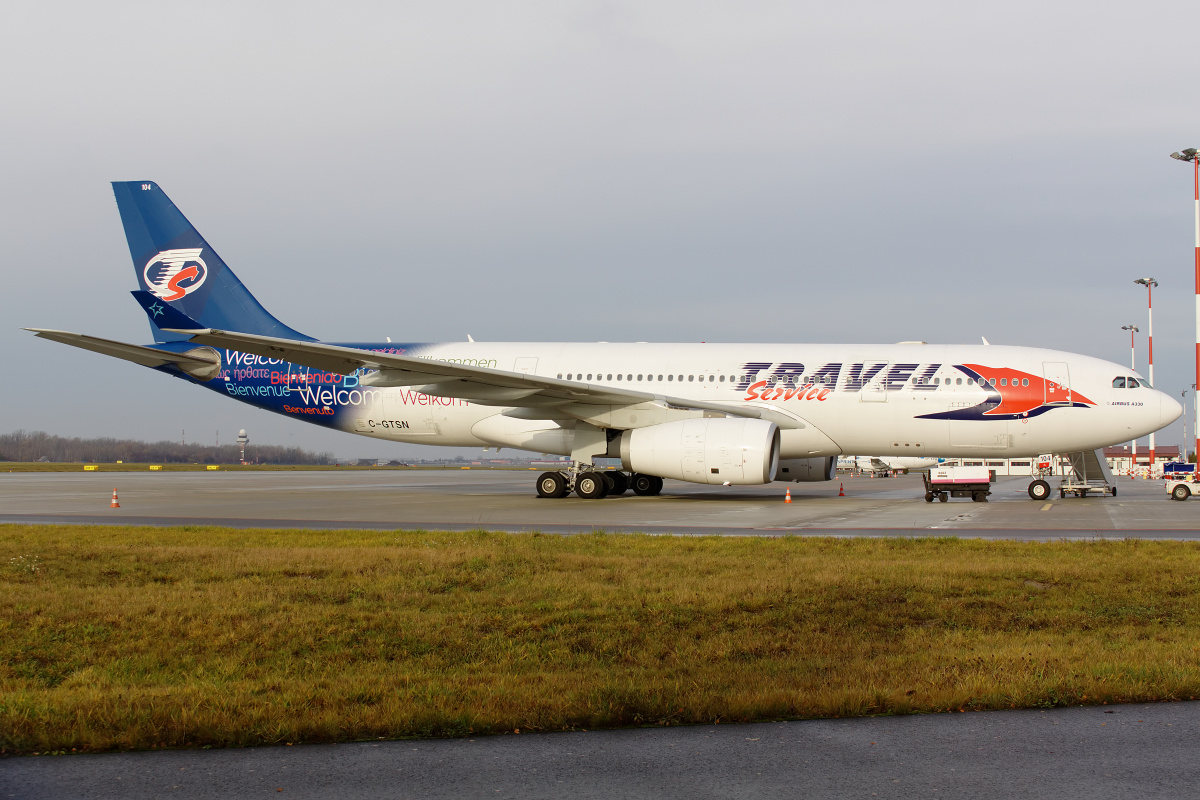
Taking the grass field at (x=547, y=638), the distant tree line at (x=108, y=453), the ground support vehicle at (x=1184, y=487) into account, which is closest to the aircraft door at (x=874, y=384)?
the ground support vehicle at (x=1184, y=487)

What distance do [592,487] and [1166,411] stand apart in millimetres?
12637

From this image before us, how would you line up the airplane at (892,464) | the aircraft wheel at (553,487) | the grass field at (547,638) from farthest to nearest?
1. the airplane at (892,464)
2. the aircraft wheel at (553,487)
3. the grass field at (547,638)

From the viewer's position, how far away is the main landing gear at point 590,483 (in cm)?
2198

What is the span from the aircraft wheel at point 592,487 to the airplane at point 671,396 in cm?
4

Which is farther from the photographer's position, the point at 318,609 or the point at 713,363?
the point at 713,363

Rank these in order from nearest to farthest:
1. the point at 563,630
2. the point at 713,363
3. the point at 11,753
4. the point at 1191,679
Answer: the point at 11,753, the point at 1191,679, the point at 563,630, the point at 713,363

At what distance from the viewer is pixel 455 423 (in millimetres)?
23781

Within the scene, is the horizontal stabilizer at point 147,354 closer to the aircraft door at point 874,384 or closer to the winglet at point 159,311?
the winglet at point 159,311

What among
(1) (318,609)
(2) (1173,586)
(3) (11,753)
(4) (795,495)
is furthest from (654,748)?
(4) (795,495)

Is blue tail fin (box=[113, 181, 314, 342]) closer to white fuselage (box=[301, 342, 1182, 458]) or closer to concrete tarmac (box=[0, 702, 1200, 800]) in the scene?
white fuselage (box=[301, 342, 1182, 458])

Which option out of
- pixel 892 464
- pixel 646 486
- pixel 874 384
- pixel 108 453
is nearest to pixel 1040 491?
pixel 874 384

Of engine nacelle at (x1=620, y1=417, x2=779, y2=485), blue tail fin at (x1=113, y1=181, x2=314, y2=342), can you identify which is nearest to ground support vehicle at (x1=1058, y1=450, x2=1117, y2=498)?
engine nacelle at (x1=620, y1=417, x2=779, y2=485)

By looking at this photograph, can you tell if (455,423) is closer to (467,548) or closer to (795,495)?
(795,495)

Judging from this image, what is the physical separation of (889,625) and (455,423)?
58.8 ft
